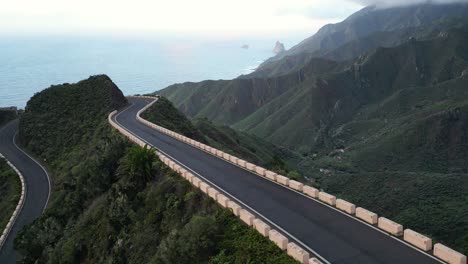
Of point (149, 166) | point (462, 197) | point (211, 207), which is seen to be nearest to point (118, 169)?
point (149, 166)

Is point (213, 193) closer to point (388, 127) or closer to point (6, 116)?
point (6, 116)

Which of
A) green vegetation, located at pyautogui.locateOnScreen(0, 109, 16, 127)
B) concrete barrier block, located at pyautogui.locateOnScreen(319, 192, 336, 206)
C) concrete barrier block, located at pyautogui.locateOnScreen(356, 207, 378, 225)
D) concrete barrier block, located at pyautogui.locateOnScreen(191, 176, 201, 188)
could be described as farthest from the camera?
green vegetation, located at pyautogui.locateOnScreen(0, 109, 16, 127)

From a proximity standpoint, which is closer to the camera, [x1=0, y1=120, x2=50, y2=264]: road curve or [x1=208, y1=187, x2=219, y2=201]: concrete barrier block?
[x1=208, y1=187, x2=219, y2=201]: concrete barrier block

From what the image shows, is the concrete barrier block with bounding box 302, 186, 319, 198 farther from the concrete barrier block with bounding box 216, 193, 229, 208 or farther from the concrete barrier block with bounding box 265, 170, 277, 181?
the concrete barrier block with bounding box 216, 193, 229, 208

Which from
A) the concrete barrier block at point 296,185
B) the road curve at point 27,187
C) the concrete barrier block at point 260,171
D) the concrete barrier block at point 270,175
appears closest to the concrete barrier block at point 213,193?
the concrete barrier block at point 296,185

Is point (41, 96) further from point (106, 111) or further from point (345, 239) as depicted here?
point (345, 239)

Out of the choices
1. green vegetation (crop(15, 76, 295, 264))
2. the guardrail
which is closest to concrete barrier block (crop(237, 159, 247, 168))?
green vegetation (crop(15, 76, 295, 264))

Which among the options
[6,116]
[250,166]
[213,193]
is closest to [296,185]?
[213,193]
